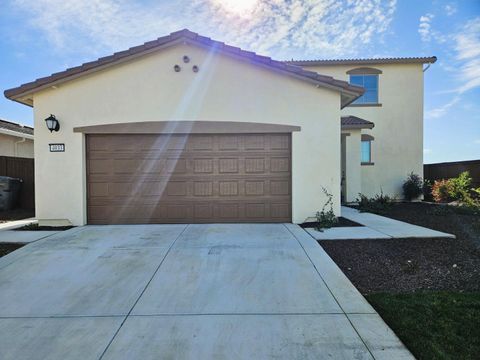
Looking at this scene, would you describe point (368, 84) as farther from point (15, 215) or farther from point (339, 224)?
point (15, 215)

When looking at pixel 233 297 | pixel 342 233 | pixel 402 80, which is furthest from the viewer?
pixel 402 80

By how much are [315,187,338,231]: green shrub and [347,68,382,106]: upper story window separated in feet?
26.8

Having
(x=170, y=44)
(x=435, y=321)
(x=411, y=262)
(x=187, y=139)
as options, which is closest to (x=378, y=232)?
(x=411, y=262)

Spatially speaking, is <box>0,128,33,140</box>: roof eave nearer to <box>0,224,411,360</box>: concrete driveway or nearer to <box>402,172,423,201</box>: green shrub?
<box>0,224,411,360</box>: concrete driveway

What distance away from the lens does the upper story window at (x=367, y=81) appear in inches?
555

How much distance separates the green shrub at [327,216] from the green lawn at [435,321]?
3.55 metres

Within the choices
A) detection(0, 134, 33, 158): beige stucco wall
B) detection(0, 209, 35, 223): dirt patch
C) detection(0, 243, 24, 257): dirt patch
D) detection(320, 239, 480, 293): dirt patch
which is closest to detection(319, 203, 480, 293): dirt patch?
detection(320, 239, 480, 293): dirt patch

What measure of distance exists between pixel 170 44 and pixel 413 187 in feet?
40.6

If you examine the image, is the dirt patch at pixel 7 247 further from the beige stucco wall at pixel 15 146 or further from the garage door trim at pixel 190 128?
the beige stucco wall at pixel 15 146

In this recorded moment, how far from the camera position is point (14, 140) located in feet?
50.2

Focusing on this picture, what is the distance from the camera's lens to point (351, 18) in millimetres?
9172

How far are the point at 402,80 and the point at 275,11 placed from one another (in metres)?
8.75

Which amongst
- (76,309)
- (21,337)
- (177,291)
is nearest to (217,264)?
(177,291)

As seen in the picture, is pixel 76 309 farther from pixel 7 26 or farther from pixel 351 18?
pixel 351 18
